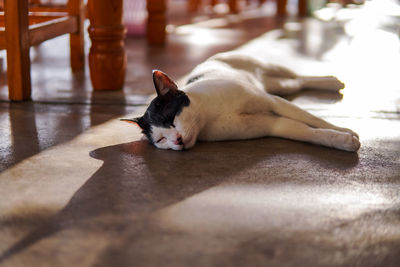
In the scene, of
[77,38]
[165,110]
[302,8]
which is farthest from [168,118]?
[302,8]

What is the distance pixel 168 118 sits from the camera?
1341 mm

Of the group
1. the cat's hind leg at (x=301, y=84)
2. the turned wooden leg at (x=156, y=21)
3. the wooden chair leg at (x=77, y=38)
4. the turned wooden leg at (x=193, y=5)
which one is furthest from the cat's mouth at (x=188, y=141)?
the turned wooden leg at (x=193, y=5)

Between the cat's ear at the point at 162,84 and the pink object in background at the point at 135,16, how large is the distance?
8.49 feet

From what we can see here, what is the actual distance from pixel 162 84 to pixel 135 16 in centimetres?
270

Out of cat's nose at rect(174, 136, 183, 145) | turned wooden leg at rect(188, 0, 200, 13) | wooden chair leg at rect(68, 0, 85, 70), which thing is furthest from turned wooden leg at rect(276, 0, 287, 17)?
cat's nose at rect(174, 136, 183, 145)

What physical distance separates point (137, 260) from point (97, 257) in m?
0.07

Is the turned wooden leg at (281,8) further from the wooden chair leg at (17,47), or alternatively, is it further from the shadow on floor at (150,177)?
the shadow on floor at (150,177)

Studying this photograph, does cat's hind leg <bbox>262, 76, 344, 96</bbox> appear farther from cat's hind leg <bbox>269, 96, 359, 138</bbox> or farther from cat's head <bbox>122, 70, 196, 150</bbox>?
cat's head <bbox>122, 70, 196, 150</bbox>

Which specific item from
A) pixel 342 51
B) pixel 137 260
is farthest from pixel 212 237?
pixel 342 51

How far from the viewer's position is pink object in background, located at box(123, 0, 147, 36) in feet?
12.5

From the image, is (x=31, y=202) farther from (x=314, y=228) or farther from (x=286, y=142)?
(x=286, y=142)

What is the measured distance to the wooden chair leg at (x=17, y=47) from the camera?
188 centimetres

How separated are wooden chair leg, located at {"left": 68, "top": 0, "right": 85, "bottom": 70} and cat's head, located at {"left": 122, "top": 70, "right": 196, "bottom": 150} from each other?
1.35m

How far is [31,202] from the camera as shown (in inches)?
42.1
